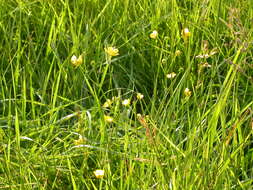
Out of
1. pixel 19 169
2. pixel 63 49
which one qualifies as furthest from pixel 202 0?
pixel 19 169

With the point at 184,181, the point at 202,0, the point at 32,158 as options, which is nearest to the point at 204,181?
the point at 184,181

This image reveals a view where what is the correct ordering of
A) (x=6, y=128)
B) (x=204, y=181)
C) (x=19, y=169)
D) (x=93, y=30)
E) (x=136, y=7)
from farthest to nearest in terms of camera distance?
(x=136, y=7) < (x=93, y=30) < (x=6, y=128) < (x=19, y=169) < (x=204, y=181)

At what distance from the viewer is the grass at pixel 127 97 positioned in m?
1.58

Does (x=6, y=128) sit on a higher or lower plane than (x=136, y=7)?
lower

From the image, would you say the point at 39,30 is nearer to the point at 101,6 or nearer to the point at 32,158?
the point at 101,6

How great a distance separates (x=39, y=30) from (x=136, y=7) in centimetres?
44

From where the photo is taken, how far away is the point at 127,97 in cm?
221

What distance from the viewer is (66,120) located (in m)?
2.07

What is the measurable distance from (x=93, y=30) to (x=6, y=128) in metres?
0.58

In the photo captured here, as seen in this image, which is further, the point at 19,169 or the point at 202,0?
the point at 202,0

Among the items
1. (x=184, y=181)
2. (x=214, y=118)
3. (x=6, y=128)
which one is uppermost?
(x=214, y=118)

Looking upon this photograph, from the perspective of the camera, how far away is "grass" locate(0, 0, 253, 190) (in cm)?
158

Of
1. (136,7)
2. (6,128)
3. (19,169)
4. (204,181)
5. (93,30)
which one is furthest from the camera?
(136,7)

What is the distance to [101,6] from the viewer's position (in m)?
2.68
